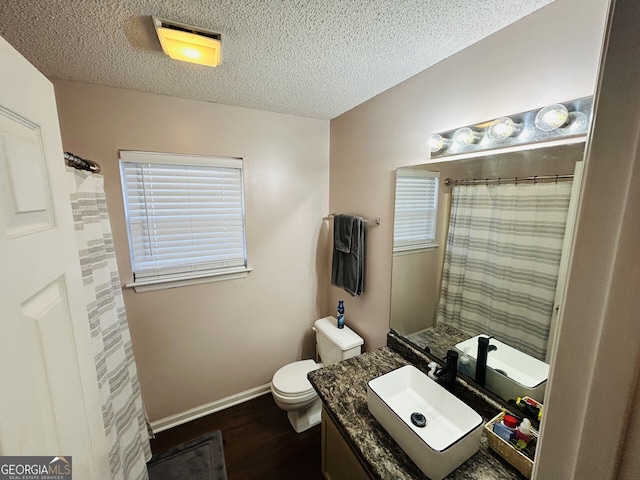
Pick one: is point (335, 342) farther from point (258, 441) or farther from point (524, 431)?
point (524, 431)

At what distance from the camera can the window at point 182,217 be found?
163 cm

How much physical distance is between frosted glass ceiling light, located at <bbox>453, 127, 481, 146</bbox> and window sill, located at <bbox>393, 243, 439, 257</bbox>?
55 centimetres

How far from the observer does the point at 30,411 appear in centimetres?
44

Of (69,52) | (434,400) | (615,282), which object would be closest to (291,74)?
(69,52)

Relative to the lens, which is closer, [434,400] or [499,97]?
[499,97]

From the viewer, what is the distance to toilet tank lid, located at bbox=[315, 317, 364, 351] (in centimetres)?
187

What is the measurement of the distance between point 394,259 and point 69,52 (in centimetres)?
200

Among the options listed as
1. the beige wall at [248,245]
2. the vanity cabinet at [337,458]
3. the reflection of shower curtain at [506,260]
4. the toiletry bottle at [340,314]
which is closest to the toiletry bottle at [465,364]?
the reflection of shower curtain at [506,260]

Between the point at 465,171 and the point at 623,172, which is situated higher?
the point at 465,171

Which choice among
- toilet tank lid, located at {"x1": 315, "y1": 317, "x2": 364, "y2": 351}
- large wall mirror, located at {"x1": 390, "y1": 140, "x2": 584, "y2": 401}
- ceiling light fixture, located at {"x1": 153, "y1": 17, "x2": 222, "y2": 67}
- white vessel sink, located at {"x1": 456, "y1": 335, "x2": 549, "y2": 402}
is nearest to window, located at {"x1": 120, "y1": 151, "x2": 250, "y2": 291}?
ceiling light fixture, located at {"x1": 153, "y1": 17, "x2": 222, "y2": 67}

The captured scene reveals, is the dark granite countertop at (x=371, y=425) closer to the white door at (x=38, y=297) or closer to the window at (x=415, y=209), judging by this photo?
the window at (x=415, y=209)

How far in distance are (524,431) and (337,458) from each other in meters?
Result: 0.90

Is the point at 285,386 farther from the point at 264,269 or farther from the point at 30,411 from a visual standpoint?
the point at 30,411

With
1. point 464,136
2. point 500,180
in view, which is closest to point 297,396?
point 500,180
